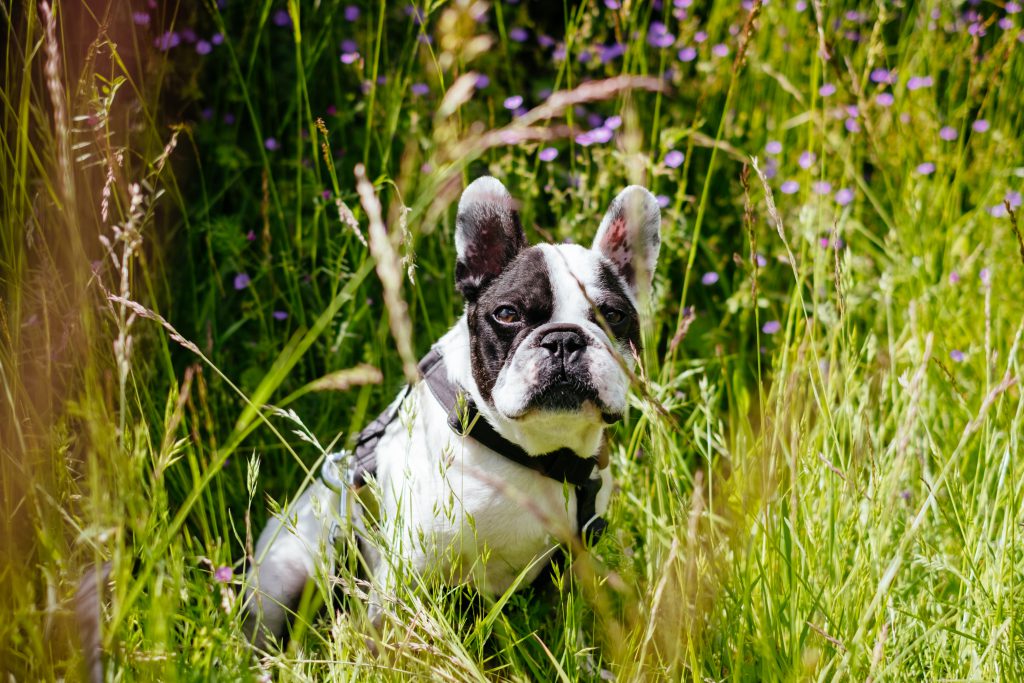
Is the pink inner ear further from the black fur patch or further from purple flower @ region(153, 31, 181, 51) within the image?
purple flower @ region(153, 31, 181, 51)

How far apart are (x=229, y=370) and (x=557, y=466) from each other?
1.40 meters

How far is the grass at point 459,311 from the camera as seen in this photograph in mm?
1550

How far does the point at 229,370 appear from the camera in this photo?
2998mm

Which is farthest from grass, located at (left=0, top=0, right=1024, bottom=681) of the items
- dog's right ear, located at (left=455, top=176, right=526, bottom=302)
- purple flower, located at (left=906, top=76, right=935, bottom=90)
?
dog's right ear, located at (left=455, top=176, right=526, bottom=302)

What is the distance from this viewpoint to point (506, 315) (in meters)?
2.21

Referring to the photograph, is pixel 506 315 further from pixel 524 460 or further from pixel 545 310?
pixel 524 460

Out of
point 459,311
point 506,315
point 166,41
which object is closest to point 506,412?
point 506,315

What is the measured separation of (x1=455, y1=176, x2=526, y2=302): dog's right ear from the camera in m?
2.23

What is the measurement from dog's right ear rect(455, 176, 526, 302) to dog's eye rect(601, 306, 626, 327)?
0.99ft

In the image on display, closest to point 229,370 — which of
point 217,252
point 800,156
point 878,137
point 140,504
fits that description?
point 217,252

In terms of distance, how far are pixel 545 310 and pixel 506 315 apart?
0.34 feet

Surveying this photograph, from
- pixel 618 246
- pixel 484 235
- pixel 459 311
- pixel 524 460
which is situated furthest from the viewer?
pixel 459 311

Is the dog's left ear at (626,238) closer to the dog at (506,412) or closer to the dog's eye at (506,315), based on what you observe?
the dog at (506,412)

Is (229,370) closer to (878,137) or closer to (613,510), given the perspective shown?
(613,510)
